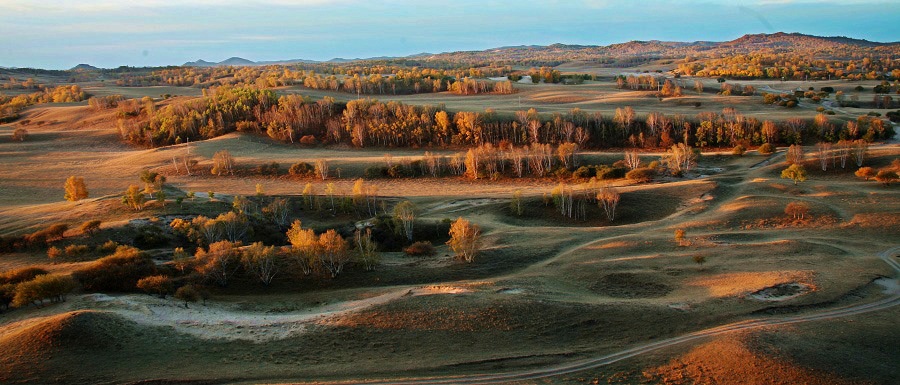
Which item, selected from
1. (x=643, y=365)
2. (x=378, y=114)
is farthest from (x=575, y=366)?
(x=378, y=114)

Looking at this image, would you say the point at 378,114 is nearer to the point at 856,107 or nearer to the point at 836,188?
the point at 836,188

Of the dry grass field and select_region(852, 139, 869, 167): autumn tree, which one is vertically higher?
select_region(852, 139, 869, 167): autumn tree

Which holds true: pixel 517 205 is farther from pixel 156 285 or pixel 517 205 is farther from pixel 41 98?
pixel 41 98

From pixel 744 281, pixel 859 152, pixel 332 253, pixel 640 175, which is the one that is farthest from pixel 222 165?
pixel 859 152

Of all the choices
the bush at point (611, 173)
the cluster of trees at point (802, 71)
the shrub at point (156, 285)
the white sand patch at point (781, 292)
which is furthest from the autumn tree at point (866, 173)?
the cluster of trees at point (802, 71)

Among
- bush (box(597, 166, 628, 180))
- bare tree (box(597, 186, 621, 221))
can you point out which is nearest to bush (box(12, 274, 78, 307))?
bare tree (box(597, 186, 621, 221))

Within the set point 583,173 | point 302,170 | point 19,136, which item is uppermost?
point 19,136

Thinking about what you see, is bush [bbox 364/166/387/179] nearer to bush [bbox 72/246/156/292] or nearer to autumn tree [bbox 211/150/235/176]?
autumn tree [bbox 211/150/235/176]
